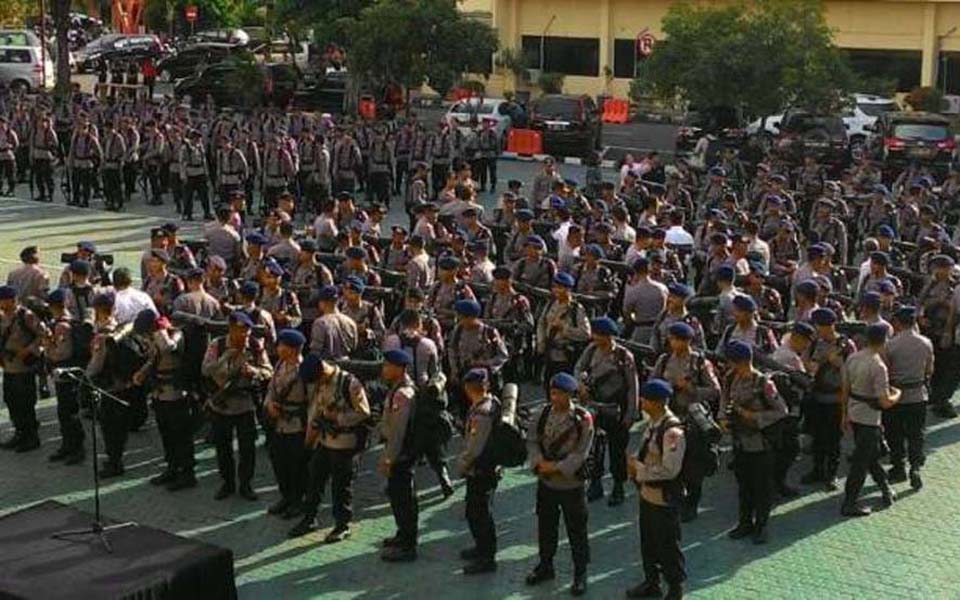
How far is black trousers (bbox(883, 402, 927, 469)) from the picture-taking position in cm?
1227

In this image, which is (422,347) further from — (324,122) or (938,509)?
(324,122)

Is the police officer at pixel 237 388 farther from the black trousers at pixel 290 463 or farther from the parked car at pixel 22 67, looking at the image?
the parked car at pixel 22 67

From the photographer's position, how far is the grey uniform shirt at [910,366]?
12.2 m

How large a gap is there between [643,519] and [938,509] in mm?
3403

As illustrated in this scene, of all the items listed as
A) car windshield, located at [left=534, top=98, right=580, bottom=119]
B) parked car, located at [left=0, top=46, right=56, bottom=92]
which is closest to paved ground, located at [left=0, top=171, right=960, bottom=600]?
car windshield, located at [left=534, top=98, right=580, bottom=119]

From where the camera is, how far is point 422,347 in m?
12.0

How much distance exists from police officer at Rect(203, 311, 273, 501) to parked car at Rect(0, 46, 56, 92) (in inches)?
1328

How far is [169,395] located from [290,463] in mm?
1350

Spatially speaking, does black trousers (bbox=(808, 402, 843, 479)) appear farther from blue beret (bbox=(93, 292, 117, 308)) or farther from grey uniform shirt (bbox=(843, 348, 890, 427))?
blue beret (bbox=(93, 292, 117, 308))

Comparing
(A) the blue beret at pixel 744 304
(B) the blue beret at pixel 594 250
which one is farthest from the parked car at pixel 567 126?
(A) the blue beret at pixel 744 304

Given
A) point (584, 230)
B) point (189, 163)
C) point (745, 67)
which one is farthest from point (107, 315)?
point (745, 67)

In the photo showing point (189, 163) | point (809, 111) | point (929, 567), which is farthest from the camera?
point (809, 111)

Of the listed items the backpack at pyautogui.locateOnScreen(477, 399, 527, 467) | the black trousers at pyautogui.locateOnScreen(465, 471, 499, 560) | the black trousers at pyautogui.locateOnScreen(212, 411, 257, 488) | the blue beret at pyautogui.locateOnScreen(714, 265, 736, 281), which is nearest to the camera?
the backpack at pyautogui.locateOnScreen(477, 399, 527, 467)

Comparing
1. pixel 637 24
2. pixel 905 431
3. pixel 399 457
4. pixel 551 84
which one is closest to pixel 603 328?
pixel 399 457
